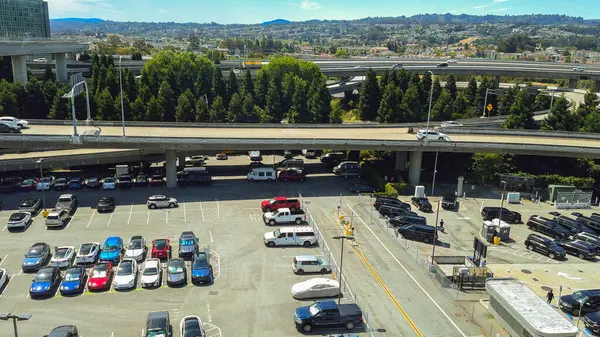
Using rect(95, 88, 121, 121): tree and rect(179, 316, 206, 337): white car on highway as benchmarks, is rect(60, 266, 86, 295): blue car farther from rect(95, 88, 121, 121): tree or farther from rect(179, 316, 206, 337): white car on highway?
rect(95, 88, 121, 121): tree

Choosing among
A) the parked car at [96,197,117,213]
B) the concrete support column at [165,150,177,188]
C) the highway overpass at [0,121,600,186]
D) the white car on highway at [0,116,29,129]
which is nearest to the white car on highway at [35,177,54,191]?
the highway overpass at [0,121,600,186]

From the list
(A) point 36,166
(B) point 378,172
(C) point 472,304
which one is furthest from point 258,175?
(C) point 472,304

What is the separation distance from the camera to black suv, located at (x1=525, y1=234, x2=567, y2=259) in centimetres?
3606

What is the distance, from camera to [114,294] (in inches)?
1110

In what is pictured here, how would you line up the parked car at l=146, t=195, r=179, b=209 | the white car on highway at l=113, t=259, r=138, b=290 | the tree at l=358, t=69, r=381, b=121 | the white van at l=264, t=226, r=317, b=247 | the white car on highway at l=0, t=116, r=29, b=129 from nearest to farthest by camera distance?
the white car on highway at l=113, t=259, r=138, b=290
the white van at l=264, t=226, r=317, b=247
the parked car at l=146, t=195, r=179, b=209
the white car on highway at l=0, t=116, r=29, b=129
the tree at l=358, t=69, r=381, b=121

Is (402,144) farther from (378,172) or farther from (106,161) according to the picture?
(106,161)

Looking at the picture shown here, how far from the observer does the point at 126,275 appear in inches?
Answer: 1155

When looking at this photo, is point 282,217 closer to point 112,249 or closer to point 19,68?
point 112,249

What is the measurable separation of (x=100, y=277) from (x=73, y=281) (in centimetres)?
149

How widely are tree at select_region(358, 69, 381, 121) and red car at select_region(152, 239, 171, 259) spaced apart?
175ft

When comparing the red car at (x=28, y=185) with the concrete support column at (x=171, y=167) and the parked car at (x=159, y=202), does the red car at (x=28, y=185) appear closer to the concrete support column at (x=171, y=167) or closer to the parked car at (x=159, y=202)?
the concrete support column at (x=171, y=167)

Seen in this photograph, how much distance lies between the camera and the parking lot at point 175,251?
2553cm

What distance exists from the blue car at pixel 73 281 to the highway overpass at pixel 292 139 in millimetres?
19050

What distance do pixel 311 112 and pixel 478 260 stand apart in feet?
148
